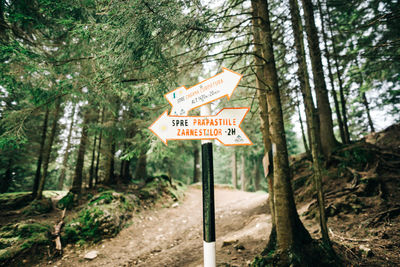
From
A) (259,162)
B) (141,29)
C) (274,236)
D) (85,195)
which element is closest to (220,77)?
(141,29)

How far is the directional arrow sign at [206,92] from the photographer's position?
2369 millimetres

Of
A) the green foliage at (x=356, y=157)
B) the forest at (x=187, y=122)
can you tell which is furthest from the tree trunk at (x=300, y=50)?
the green foliage at (x=356, y=157)

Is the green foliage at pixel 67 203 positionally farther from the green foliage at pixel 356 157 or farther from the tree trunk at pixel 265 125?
the green foliage at pixel 356 157

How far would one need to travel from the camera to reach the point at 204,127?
2.36 metres

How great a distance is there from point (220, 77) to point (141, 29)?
1.87 meters

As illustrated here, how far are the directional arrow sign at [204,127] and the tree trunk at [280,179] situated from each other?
1255 millimetres

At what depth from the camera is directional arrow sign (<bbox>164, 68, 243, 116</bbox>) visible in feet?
7.77

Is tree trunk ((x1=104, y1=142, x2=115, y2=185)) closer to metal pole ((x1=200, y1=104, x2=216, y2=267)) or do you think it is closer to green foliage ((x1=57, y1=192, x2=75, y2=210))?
green foliage ((x1=57, y1=192, x2=75, y2=210))

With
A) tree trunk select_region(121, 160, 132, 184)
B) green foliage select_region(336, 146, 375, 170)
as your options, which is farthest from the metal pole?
tree trunk select_region(121, 160, 132, 184)

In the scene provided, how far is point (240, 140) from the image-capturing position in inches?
93.5

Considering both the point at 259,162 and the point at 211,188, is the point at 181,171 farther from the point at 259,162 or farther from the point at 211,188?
the point at 211,188

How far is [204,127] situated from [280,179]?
188cm

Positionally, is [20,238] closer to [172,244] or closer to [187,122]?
[172,244]

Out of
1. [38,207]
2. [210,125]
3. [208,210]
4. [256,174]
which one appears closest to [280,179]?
[208,210]
